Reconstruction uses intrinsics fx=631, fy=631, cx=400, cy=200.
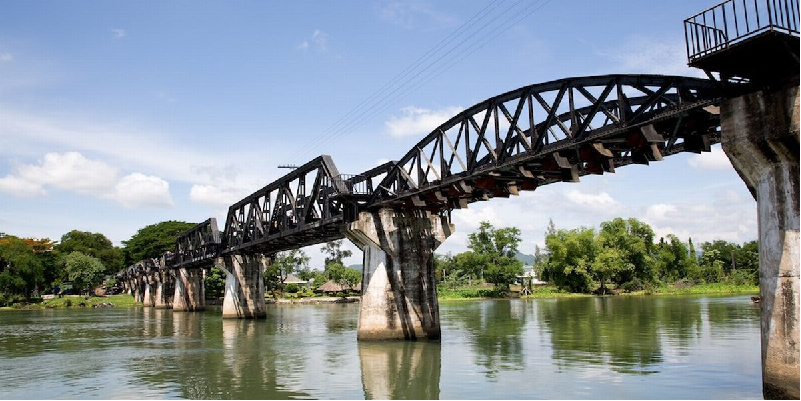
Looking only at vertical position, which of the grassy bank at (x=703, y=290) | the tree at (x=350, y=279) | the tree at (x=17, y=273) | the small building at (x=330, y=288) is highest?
the tree at (x=17, y=273)

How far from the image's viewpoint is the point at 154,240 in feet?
553

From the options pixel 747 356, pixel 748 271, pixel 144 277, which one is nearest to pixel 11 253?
pixel 144 277

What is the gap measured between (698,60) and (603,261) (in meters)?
104

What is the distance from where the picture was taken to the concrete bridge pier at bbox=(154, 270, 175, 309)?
379 feet

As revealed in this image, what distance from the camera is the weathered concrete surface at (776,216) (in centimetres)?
1617

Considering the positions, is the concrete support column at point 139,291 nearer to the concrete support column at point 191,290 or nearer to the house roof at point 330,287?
the house roof at point 330,287

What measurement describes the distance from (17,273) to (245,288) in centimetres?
7418

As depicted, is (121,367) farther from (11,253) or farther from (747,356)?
(11,253)

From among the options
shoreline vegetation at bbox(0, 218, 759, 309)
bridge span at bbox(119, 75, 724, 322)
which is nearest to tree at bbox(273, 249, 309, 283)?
shoreline vegetation at bbox(0, 218, 759, 309)

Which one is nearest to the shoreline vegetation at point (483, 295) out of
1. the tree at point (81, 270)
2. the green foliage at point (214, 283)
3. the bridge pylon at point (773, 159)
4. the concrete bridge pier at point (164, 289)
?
the tree at point (81, 270)

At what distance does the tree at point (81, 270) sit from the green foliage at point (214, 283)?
34.2 metres

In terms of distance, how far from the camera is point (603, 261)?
384ft

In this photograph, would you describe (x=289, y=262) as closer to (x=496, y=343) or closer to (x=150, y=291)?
(x=150, y=291)

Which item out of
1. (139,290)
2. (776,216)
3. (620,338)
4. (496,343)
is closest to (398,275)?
(496,343)
